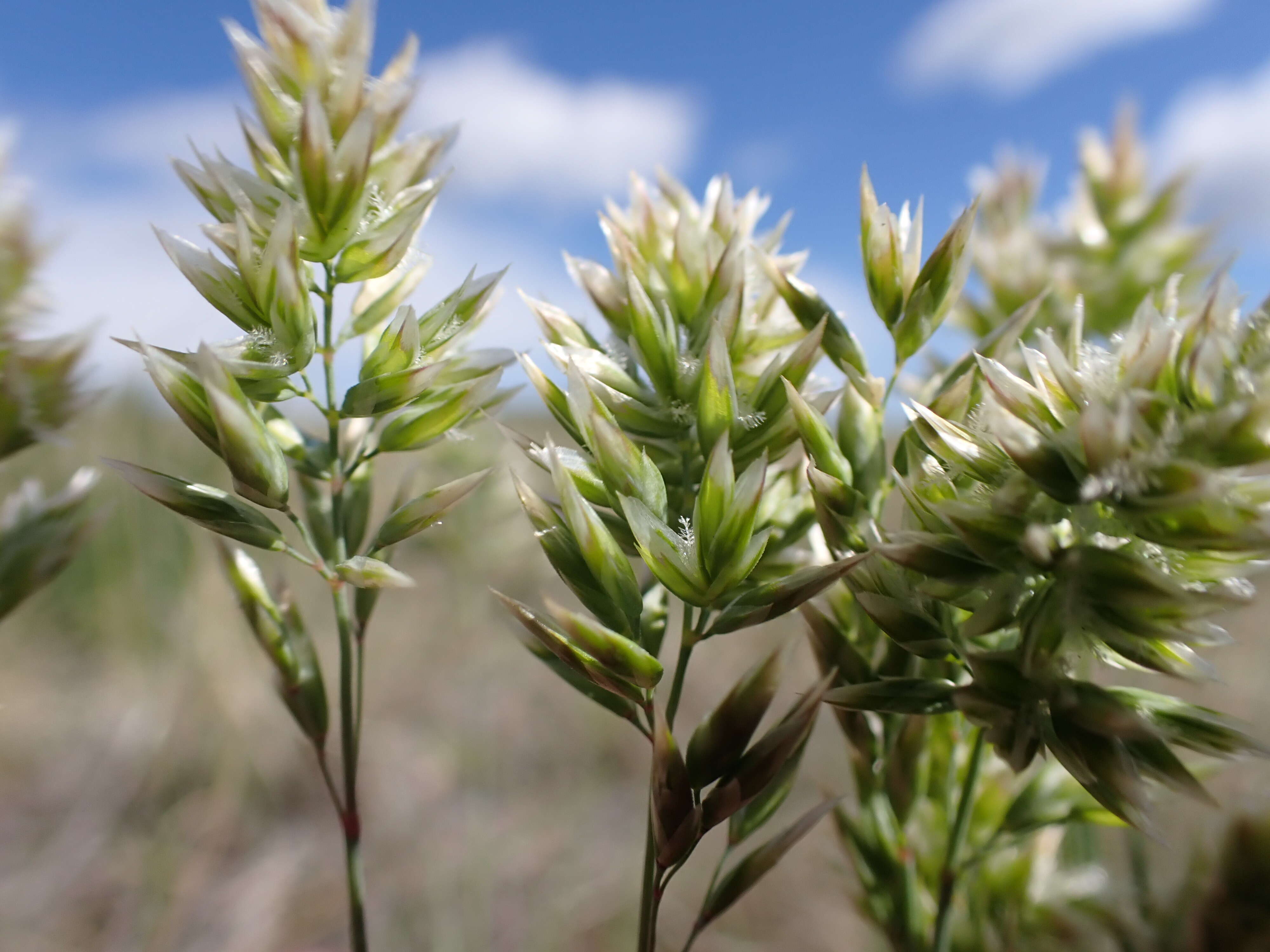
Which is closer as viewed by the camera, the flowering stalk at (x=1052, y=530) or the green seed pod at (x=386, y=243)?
the flowering stalk at (x=1052, y=530)

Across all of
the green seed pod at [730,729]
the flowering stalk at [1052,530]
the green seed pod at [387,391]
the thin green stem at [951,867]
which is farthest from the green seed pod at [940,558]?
the green seed pod at [387,391]

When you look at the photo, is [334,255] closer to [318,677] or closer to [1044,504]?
[318,677]

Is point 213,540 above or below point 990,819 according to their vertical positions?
above

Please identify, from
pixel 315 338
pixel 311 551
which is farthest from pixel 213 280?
pixel 311 551

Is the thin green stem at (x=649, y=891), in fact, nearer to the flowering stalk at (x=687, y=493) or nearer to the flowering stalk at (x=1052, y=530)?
the flowering stalk at (x=687, y=493)

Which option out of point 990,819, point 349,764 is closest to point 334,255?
point 349,764
